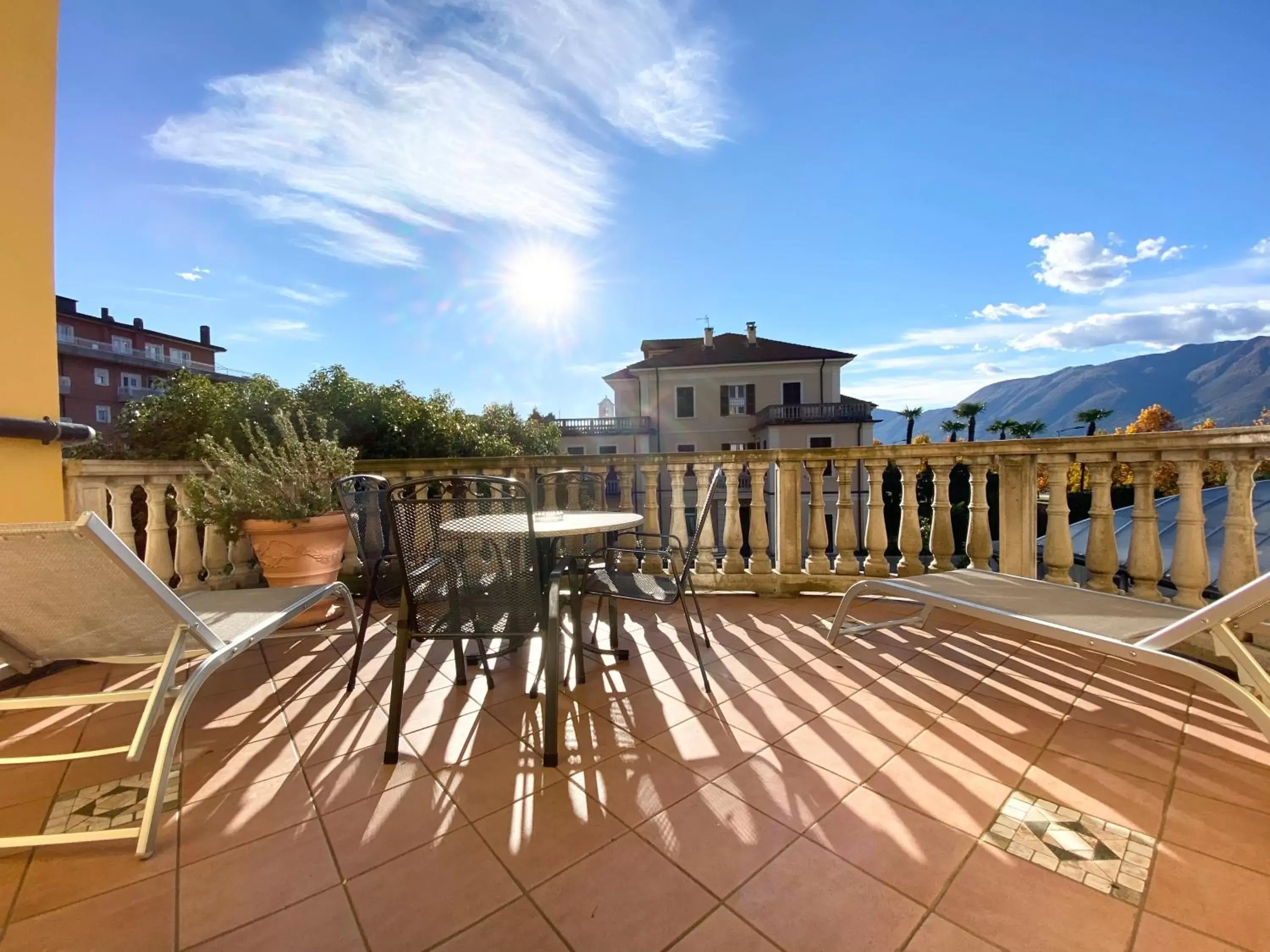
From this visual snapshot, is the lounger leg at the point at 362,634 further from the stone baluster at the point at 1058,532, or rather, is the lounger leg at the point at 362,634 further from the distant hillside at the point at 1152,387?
the distant hillside at the point at 1152,387

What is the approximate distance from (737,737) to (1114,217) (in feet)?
45.8

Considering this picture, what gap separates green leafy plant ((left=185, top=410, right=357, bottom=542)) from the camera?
2.97 meters

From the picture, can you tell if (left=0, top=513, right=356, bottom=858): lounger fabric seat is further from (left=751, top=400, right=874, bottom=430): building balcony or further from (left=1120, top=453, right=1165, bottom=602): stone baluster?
(left=751, top=400, right=874, bottom=430): building balcony

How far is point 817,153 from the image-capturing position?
5.49 meters

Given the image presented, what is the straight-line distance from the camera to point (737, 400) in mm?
22078

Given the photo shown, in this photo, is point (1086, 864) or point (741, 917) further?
point (1086, 864)

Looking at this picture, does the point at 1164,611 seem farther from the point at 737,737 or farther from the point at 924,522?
the point at 924,522

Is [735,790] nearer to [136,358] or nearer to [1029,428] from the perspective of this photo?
[1029,428]

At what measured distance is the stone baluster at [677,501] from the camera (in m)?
3.56

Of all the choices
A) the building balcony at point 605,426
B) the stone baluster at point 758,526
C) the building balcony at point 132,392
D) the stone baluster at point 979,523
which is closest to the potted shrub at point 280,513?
the stone baluster at point 758,526

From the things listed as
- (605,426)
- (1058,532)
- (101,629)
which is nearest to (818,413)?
(605,426)

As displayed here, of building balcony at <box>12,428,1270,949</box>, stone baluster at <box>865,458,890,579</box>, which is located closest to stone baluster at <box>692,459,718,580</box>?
building balcony at <box>12,428,1270,949</box>

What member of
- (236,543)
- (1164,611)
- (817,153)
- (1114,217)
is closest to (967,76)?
(817,153)

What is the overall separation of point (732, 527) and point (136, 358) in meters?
41.1
